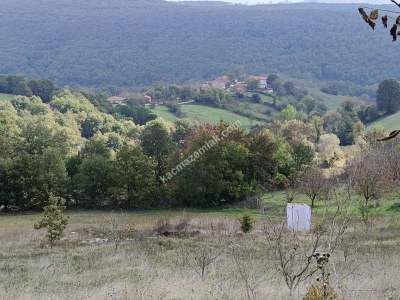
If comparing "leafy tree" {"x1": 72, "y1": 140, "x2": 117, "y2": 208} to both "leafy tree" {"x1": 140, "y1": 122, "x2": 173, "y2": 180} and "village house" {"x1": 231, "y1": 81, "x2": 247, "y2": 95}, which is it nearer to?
"leafy tree" {"x1": 140, "y1": 122, "x2": 173, "y2": 180}

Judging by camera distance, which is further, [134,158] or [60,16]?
[60,16]

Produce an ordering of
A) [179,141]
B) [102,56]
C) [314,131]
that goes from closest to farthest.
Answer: [179,141]
[314,131]
[102,56]

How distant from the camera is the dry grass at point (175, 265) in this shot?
7.77 meters

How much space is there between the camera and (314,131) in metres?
67.9

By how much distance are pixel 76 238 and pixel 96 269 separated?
8346 mm

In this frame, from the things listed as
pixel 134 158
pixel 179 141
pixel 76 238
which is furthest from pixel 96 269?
pixel 179 141

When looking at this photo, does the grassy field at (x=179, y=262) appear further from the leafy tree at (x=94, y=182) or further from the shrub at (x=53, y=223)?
the leafy tree at (x=94, y=182)

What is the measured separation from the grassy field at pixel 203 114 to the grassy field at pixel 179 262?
5764cm

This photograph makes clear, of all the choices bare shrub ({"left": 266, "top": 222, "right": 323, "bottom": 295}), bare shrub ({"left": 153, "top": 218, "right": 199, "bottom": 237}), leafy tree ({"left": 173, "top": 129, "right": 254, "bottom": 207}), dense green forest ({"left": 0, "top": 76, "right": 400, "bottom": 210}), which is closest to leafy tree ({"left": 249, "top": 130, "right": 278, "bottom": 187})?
dense green forest ({"left": 0, "top": 76, "right": 400, "bottom": 210})

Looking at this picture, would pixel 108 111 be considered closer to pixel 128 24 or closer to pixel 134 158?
pixel 134 158

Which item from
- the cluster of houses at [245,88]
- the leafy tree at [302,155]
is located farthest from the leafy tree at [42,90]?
the leafy tree at [302,155]

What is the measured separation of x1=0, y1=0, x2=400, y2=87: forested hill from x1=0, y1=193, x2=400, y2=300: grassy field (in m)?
112

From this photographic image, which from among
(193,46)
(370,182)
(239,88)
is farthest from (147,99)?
(370,182)

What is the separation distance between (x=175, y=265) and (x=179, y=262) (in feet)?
2.05
